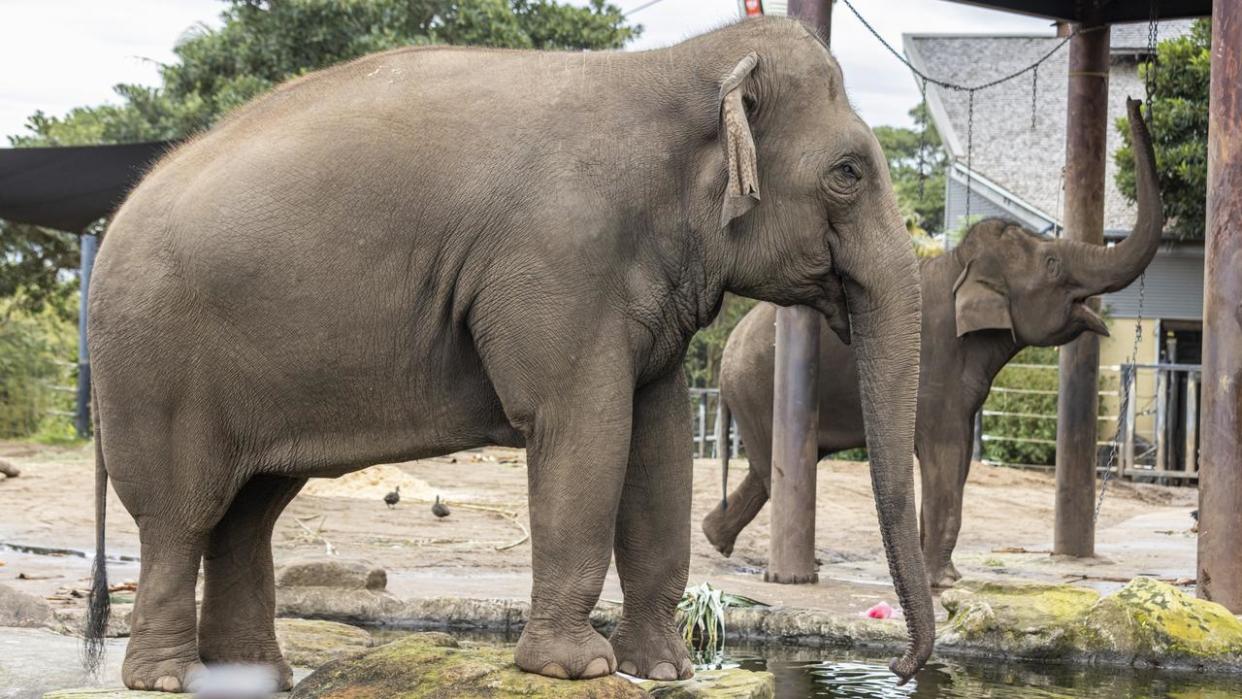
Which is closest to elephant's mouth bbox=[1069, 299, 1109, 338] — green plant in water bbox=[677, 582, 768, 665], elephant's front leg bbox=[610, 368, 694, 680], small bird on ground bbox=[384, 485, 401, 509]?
green plant in water bbox=[677, 582, 768, 665]

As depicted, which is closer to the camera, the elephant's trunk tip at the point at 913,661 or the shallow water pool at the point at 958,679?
the elephant's trunk tip at the point at 913,661

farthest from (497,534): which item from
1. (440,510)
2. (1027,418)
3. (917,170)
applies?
(917,170)

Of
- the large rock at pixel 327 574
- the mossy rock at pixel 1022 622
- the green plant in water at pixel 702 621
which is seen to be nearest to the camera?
the mossy rock at pixel 1022 622

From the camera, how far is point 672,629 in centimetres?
559

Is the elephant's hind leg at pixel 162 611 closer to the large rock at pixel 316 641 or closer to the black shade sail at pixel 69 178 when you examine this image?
the large rock at pixel 316 641

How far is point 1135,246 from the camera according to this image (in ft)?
31.5

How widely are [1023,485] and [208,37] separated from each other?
1115 cm

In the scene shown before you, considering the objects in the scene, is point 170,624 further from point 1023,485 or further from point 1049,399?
point 1049,399

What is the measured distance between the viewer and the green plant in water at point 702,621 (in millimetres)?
7613

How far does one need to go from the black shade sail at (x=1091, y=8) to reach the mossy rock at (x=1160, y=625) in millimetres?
5303

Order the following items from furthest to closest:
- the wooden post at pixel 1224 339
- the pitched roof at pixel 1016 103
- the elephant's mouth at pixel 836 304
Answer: the pitched roof at pixel 1016 103 < the wooden post at pixel 1224 339 < the elephant's mouth at pixel 836 304

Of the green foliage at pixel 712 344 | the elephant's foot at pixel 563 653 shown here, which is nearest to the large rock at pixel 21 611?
the elephant's foot at pixel 563 653

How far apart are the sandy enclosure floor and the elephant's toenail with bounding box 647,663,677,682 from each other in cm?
298

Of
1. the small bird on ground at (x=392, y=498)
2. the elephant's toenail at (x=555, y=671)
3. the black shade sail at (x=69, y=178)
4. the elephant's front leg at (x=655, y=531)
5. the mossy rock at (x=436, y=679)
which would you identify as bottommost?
the small bird on ground at (x=392, y=498)
